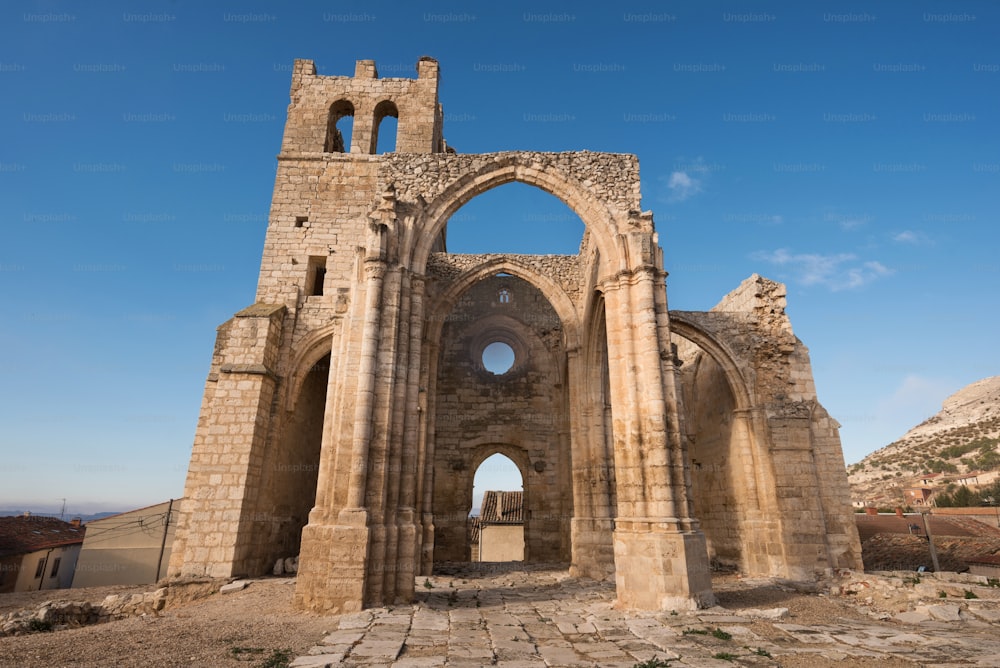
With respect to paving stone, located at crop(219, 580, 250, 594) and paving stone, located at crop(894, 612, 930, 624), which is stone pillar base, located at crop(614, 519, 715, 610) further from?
paving stone, located at crop(219, 580, 250, 594)

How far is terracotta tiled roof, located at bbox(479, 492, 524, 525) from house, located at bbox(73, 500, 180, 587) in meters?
11.8

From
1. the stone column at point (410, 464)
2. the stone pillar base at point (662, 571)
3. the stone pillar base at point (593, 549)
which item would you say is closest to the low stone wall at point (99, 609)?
the stone column at point (410, 464)

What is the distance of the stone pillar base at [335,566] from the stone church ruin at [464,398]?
27 mm

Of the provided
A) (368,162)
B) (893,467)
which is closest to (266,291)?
(368,162)

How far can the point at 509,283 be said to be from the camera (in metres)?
16.7

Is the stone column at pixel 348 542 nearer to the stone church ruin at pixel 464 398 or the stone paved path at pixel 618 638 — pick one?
the stone church ruin at pixel 464 398

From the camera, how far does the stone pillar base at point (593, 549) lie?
1053 cm

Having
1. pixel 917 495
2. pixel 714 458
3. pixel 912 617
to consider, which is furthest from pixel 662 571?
pixel 917 495

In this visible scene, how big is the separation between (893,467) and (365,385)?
54019 millimetres

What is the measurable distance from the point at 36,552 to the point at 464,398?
15.9 m

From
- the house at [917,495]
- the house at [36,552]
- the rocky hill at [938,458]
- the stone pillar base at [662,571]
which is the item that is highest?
the rocky hill at [938,458]

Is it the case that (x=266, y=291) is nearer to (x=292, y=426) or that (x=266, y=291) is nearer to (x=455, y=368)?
(x=292, y=426)

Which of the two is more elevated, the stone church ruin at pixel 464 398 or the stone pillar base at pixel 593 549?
the stone church ruin at pixel 464 398

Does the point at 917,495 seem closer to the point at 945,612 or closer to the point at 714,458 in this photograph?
the point at 714,458
